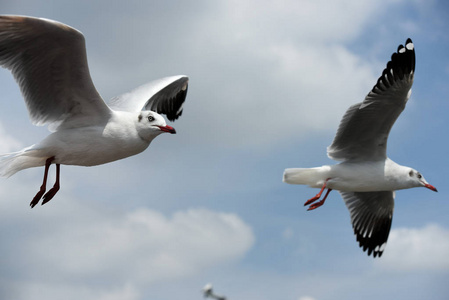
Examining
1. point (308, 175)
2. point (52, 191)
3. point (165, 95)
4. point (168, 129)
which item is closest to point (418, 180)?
point (308, 175)

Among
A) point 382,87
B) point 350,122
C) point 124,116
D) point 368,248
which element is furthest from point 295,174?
point 124,116

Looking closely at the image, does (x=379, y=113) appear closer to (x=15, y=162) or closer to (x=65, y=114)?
(x=65, y=114)

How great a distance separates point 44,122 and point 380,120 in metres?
4.28

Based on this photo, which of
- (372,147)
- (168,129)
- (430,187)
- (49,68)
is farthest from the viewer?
(430,187)

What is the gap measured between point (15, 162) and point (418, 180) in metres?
5.50

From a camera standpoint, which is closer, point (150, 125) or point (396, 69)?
point (150, 125)

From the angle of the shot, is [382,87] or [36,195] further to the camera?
[382,87]

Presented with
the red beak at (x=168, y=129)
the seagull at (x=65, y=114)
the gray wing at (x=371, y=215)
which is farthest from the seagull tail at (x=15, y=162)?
the gray wing at (x=371, y=215)

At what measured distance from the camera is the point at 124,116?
705 cm

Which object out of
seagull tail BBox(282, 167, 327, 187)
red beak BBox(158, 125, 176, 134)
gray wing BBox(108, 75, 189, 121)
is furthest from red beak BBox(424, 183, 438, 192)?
red beak BBox(158, 125, 176, 134)

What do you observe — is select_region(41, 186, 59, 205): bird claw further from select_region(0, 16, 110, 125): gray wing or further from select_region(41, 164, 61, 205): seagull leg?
select_region(0, 16, 110, 125): gray wing

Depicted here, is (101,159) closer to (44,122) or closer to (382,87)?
(44,122)

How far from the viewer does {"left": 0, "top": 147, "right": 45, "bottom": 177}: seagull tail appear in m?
7.13

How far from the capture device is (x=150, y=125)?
6.95 metres
